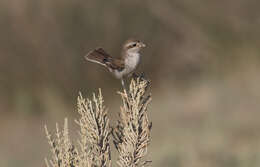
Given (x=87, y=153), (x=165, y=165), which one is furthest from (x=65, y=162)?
(x=165, y=165)

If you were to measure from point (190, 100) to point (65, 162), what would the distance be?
13547mm

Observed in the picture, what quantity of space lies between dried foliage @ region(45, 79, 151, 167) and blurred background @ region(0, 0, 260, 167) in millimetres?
10062

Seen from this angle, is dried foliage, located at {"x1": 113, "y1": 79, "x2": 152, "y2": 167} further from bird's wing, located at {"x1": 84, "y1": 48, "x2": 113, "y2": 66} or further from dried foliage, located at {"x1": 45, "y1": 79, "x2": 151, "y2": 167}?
bird's wing, located at {"x1": 84, "y1": 48, "x2": 113, "y2": 66}

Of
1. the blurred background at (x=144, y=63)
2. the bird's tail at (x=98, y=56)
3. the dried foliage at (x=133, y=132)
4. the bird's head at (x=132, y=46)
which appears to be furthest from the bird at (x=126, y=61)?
the blurred background at (x=144, y=63)

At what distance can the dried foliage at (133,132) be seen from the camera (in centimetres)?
340

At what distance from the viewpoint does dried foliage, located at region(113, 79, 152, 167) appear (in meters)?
3.40

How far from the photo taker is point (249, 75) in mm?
17109

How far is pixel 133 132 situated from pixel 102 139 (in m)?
0.16

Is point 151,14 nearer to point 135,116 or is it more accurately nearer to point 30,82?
point 30,82

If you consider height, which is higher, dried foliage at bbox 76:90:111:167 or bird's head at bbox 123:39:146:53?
bird's head at bbox 123:39:146:53

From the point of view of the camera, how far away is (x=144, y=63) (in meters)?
16.8

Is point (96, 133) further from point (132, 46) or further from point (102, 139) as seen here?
point (132, 46)

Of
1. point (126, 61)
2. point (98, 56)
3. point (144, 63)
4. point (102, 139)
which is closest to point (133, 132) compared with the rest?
point (102, 139)

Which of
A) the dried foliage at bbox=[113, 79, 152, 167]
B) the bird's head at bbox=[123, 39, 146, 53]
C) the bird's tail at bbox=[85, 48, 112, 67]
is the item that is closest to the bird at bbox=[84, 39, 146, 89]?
the bird's head at bbox=[123, 39, 146, 53]
